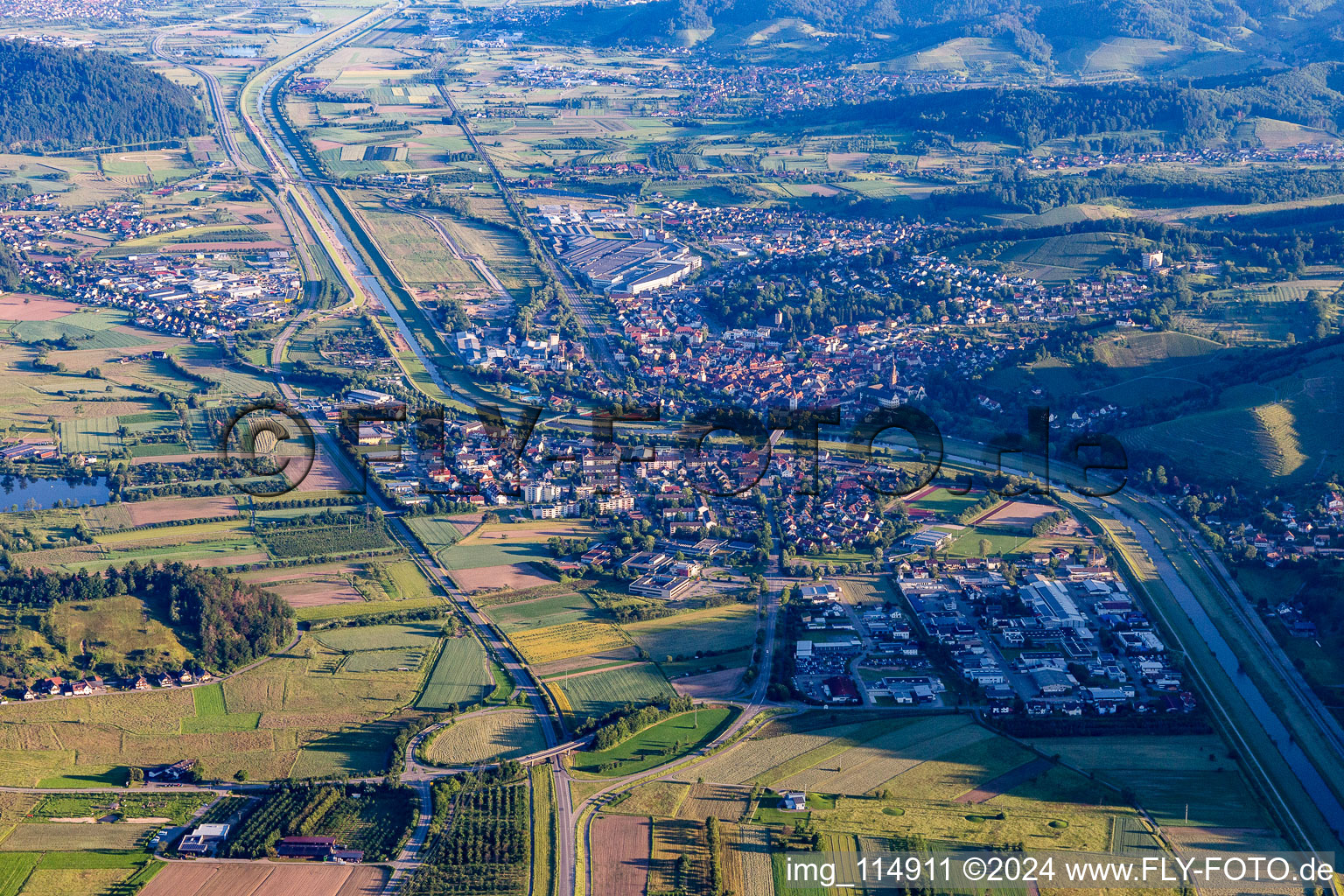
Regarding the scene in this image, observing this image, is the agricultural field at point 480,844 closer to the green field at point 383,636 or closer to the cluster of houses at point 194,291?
the green field at point 383,636

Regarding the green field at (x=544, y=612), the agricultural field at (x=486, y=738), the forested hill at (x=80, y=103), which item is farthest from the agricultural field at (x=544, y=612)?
the forested hill at (x=80, y=103)

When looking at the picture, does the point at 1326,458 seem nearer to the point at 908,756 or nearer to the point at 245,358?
the point at 908,756

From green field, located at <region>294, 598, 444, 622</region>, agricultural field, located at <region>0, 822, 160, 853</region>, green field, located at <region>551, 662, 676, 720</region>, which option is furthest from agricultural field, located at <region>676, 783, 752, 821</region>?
green field, located at <region>294, 598, 444, 622</region>

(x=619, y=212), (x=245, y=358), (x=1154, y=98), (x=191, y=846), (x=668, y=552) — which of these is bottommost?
(x=191, y=846)

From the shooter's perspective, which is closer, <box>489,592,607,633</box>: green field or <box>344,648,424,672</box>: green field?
<box>344,648,424,672</box>: green field

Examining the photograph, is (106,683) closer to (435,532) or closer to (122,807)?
(122,807)

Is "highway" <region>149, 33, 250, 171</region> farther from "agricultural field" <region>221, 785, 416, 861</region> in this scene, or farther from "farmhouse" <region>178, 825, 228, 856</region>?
"farmhouse" <region>178, 825, 228, 856</region>

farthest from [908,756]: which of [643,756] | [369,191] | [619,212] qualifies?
[369,191]
